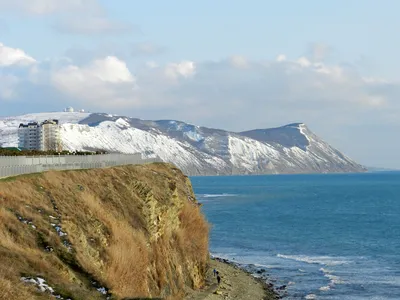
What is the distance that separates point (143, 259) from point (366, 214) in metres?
122

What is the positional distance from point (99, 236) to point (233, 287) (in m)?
32.3

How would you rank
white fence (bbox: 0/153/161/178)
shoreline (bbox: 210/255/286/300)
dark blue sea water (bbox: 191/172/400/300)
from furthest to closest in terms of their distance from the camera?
dark blue sea water (bbox: 191/172/400/300), shoreline (bbox: 210/255/286/300), white fence (bbox: 0/153/161/178)

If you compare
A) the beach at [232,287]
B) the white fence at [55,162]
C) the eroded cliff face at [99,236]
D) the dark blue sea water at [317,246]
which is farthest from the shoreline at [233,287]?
the white fence at [55,162]

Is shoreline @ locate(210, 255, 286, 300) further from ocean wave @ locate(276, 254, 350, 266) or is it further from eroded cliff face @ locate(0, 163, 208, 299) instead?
ocean wave @ locate(276, 254, 350, 266)

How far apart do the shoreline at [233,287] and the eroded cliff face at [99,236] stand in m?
1.83

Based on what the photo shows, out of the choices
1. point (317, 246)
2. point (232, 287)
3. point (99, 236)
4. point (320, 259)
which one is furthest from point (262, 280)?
point (99, 236)

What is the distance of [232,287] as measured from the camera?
6744 centimetres

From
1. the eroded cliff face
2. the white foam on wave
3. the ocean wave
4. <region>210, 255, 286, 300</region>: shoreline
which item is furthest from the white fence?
the ocean wave

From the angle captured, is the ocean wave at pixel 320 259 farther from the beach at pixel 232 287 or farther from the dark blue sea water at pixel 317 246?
the beach at pixel 232 287

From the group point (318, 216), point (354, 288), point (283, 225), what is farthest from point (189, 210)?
point (318, 216)

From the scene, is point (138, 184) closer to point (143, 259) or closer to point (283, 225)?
point (143, 259)

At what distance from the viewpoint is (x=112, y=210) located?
159 feet

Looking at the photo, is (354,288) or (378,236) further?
(378,236)

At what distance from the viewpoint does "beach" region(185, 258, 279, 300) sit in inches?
2379
